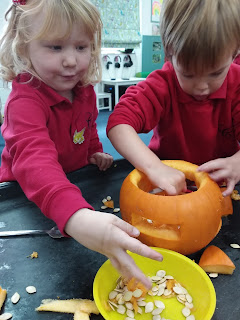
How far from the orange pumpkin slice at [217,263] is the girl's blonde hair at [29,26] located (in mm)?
564

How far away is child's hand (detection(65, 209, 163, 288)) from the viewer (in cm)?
41

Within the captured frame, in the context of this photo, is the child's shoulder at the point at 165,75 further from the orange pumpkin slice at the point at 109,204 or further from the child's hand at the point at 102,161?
the orange pumpkin slice at the point at 109,204

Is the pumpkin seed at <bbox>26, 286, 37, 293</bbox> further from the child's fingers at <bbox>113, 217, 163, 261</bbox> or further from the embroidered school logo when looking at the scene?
the embroidered school logo

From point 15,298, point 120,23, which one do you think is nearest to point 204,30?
point 15,298

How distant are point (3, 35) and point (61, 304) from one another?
0.68 meters

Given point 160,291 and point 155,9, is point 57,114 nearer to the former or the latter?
point 160,291

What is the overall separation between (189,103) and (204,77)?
202 millimetres

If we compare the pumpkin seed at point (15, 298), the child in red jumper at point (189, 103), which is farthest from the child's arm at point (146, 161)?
the pumpkin seed at point (15, 298)

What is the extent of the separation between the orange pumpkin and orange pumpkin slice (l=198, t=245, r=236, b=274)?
26mm

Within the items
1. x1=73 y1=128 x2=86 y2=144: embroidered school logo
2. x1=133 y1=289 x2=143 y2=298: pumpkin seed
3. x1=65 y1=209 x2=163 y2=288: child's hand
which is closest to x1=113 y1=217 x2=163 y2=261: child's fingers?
x1=65 y1=209 x2=163 y2=288: child's hand

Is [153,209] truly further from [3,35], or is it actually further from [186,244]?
[3,35]

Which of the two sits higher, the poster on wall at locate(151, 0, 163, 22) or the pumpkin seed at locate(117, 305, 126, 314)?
the poster on wall at locate(151, 0, 163, 22)

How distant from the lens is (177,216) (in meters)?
0.54

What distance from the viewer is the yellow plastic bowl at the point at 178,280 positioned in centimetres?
45
